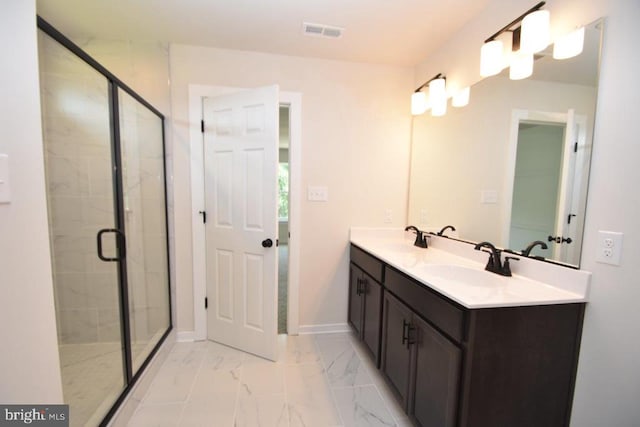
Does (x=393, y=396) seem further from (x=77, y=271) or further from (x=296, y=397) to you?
(x=77, y=271)

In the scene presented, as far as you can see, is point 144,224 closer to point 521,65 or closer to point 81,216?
point 81,216

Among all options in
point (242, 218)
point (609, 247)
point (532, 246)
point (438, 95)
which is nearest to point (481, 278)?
point (532, 246)

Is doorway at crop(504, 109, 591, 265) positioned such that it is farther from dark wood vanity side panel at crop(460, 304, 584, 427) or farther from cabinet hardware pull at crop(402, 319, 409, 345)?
cabinet hardware pull at crop(402, 319, 409, 345)

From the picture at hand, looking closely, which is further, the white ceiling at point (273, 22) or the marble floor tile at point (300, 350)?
the marble floor tile at point (300, 350)

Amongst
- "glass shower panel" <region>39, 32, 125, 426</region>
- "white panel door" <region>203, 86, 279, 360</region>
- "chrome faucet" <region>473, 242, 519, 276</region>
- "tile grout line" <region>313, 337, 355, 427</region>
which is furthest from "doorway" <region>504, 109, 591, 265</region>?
"glass shower panel" <region>39, 32, 125, 426</region>

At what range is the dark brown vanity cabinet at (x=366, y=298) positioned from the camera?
1845mm

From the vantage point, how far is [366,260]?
206cm

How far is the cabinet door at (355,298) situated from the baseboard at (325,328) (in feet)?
0.44

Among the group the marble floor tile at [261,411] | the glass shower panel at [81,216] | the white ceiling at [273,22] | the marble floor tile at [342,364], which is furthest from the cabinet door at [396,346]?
the white ceiling at [273,22]

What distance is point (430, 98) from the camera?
2.11 meters

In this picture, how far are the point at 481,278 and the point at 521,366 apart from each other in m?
0.47

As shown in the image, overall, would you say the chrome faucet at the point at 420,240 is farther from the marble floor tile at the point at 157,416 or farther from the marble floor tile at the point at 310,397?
the marble floor tile at the point at 157,416

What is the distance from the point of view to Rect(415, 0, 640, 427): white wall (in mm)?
990

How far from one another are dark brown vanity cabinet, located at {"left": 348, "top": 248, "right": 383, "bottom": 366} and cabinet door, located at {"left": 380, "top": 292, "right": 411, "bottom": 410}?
0.10 m
